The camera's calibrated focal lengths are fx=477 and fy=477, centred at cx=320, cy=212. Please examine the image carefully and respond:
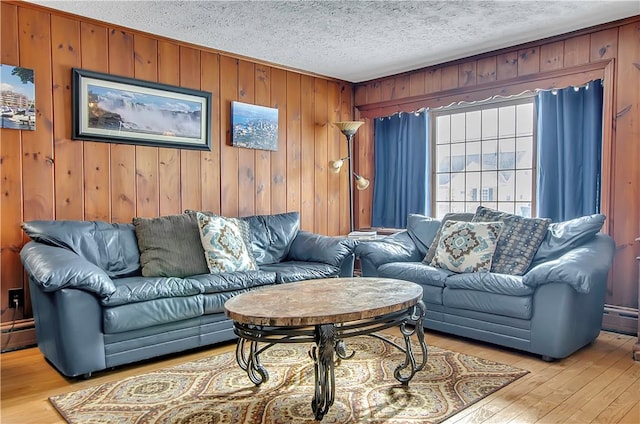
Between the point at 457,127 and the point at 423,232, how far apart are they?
133 cm

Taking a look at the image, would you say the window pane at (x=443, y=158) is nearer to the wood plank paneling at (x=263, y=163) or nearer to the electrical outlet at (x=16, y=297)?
the wood plank paneling at (x=263, y=163)

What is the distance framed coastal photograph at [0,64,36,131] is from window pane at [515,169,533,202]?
13.0 feet

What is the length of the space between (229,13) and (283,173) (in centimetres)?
175

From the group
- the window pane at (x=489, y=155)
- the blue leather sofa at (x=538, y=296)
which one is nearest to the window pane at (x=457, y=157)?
the window pane at (x=489, y=155)

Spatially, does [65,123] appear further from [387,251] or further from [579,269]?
[579,269]

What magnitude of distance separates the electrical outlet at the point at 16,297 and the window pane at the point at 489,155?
4009 millimetres

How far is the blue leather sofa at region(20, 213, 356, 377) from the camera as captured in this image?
2.55 m

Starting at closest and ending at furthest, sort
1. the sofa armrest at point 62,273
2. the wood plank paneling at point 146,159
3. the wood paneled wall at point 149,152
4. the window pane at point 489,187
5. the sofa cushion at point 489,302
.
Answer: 1. the sofa armrest at point 62,273
2. the sofa cushion at point 489,302
3. the wood paneled wall at point 149,152
4. the wood plank paneling at point 146,159
5. the window pane at point 489,187

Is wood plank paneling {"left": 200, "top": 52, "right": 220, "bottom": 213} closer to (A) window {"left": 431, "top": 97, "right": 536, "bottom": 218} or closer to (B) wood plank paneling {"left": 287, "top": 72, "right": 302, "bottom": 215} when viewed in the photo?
(B) wood plank paneling {"left": 287, "top": 72, "right": 302, "bottom": 215}

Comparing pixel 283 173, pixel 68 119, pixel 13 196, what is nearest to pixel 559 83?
pixel 283 173

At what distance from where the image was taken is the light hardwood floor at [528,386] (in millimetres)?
2166

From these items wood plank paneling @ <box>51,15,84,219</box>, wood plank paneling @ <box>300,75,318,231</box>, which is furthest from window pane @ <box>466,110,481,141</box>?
wood plank paneling @ <box>51,15,84,219</box>

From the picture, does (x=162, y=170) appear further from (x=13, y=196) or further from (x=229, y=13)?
(x=229, y=13)

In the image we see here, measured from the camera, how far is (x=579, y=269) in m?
2.78
